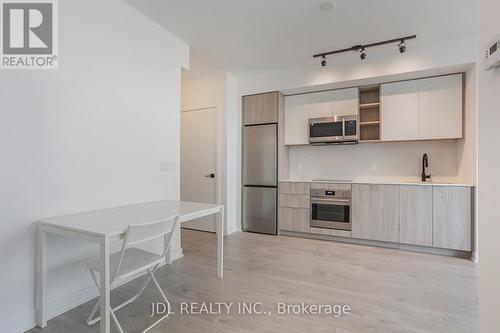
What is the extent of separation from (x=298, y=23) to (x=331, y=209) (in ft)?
8.40

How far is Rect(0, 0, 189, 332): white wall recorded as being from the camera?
1.64 metres

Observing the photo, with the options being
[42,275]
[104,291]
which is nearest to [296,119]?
[104,291]

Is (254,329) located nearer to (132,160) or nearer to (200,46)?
(132,160)

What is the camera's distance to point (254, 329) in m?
1.71

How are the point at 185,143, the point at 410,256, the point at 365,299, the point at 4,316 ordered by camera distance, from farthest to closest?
the point at 185,143, the point at 410,256, the point at 365,299, the point at 4,316

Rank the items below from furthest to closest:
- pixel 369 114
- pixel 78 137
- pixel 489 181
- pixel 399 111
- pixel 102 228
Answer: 1. pixel 369 114
2. pixel 399 111
3. pixel 78 137
4. pixel 102 228
5. pixel 489 181

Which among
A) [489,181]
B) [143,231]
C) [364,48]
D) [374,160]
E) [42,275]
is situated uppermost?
[364,48]

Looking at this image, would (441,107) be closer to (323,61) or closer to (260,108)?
(323,61)

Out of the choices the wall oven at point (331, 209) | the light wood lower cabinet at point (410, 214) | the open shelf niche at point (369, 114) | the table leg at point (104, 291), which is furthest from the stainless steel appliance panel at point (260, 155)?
the table leg at point (104, 291)

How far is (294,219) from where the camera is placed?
3932mm

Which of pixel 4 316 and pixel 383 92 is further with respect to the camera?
pixel 383 92

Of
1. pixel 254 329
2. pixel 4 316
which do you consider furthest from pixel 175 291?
pixel 4 316

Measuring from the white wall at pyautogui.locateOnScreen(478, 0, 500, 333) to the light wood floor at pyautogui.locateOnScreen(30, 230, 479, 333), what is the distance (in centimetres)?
85

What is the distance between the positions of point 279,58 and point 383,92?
63.6 inches
